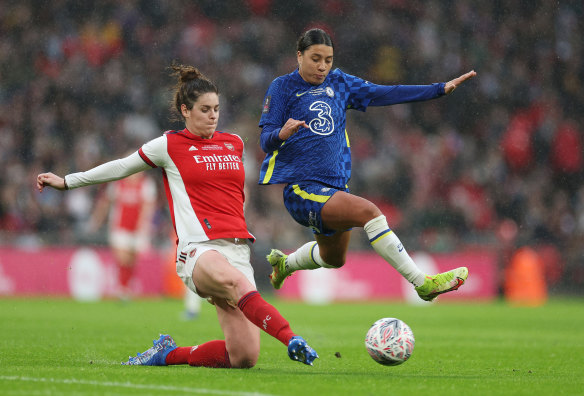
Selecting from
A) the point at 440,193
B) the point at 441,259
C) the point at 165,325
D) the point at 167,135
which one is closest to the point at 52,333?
the point at 165,325

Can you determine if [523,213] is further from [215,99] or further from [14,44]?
[215,99]

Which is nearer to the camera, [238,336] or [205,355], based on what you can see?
[238,336]

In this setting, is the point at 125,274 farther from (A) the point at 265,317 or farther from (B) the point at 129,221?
(A) the point at 265,317

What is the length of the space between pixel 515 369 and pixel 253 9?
1744 centimetres

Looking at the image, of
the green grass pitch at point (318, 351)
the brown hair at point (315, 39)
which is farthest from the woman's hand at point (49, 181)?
the brown hair at point (315, 39)

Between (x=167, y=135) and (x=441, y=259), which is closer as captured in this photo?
(x=167, y=135)

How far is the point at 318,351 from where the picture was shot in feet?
27.2

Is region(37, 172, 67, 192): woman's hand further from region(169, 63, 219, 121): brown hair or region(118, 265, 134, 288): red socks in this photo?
region(118, 265, 134, 288): red socks

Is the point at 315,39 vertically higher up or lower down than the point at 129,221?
higher up

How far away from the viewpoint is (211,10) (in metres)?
22.6

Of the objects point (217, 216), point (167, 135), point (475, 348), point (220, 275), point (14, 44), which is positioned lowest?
point (475, 348)

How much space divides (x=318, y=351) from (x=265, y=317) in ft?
8.28

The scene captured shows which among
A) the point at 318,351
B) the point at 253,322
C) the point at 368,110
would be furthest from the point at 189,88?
the point at 368,110

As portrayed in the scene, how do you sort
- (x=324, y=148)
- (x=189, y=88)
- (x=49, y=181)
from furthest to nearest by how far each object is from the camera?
(x=324, y=148) < (x=189, y=88) < (x=49, y=181)
